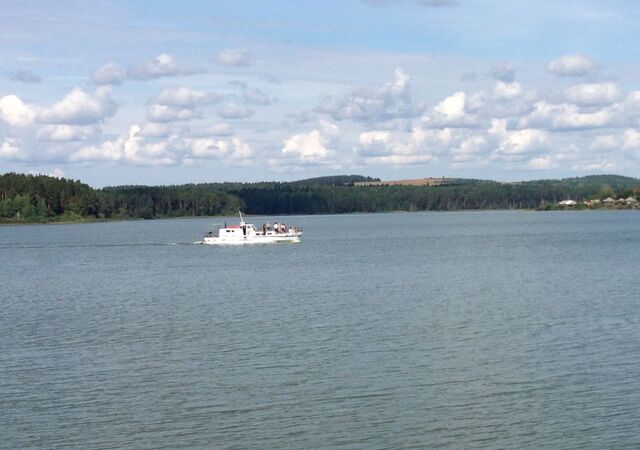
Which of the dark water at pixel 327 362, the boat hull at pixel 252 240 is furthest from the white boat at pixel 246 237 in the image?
the dark water at pixel 327 362

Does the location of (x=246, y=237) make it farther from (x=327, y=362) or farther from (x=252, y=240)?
(x=327, y=362)

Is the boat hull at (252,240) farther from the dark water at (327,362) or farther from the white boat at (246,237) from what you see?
the dark water at (327,362)

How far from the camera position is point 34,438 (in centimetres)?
2370

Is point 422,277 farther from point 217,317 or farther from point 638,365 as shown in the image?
point 638,365

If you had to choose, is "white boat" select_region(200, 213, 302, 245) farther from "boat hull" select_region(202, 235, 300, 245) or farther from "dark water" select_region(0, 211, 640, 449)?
"dark water" select_region(0, 211, 640, 449)

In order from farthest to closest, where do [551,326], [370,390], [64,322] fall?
[64,322] < [551,326] < [370,390]

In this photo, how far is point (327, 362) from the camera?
104 ft

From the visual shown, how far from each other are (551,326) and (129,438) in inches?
767

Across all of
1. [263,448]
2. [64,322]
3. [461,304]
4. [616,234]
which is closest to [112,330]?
[64,322]

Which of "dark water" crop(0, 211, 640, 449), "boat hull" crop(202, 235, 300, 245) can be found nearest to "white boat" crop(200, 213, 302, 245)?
"boat hull" crop(202, 235, 300, 245)

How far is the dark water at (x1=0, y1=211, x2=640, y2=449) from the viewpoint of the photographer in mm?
23891

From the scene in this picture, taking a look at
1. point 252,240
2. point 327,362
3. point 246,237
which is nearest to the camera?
point 327,362

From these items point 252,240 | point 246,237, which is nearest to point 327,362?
point 252,240

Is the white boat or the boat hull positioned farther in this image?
the white boat
